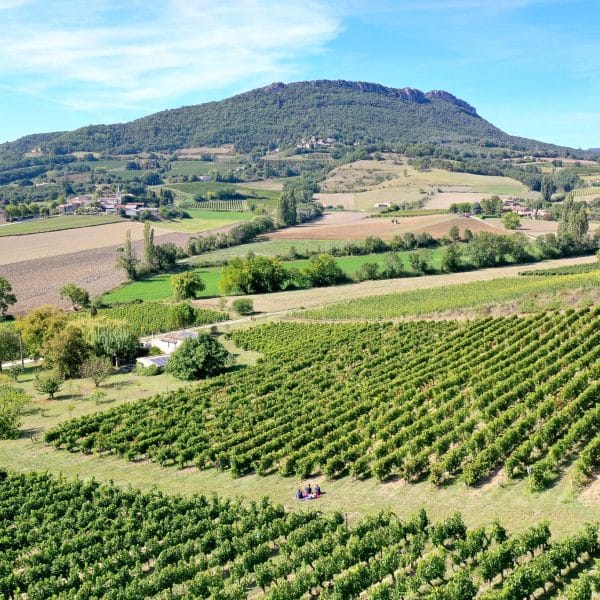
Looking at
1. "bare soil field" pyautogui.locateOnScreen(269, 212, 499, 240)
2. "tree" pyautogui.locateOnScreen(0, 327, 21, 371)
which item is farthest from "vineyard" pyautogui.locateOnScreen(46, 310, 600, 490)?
"bare soil field" pyautogui.locateOnScreen(269, 212, 499, 240)

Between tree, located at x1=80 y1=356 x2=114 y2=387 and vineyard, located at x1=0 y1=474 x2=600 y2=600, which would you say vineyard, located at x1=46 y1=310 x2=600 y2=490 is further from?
tree, located at x1=80 y1=356 x2=114 y2=387

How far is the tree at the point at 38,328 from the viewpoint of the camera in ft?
243

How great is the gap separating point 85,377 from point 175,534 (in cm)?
4096

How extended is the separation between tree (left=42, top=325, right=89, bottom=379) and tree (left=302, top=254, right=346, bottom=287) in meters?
50.7

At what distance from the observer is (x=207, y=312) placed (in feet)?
305

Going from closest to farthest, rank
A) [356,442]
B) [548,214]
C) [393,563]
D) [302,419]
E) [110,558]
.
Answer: [393,563] → [110,558] → [356,442] → [302,419] → [548,214]

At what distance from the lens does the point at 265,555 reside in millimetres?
28078

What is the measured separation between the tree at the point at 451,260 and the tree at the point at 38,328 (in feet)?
234

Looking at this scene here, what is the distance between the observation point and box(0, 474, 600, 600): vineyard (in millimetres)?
24078

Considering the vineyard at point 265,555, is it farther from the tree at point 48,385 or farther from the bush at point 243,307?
the bush at point 243,307

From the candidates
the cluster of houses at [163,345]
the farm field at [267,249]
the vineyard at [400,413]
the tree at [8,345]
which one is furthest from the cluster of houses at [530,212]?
the tree at [8,345]

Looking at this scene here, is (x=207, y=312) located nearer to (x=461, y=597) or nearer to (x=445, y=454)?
(x=445, y=454)

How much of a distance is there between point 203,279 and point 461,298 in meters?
56.3

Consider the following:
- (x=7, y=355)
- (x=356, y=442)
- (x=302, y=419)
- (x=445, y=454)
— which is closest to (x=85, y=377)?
(x=7, y=355)
